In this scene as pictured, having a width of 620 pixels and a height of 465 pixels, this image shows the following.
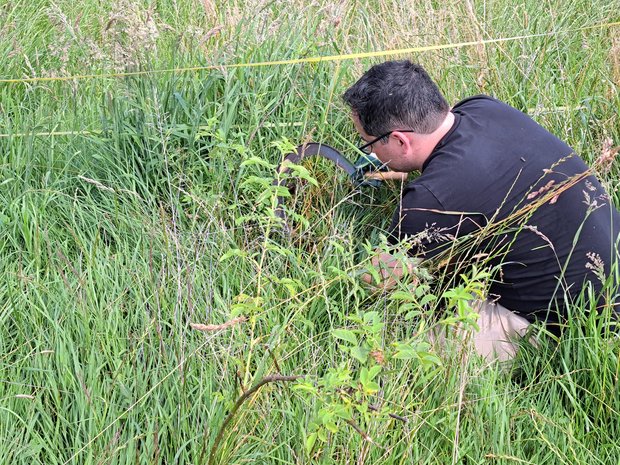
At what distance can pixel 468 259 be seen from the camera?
3.10 m

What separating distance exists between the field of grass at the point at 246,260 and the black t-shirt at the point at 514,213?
0.21m

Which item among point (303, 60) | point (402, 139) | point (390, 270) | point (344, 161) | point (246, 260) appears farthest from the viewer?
point (303, 60)

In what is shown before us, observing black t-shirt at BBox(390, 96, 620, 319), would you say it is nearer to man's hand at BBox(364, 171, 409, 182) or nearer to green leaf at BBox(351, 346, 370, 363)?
man's hand at BBox(364, 171, 409, 182)

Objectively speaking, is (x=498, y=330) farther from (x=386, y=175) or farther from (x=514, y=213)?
(x=386, y=175)

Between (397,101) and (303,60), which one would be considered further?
(303,60)

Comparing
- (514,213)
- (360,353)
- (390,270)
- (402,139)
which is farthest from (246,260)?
(360,353)

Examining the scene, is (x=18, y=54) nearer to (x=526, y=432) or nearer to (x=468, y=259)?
(x=468, y=259)

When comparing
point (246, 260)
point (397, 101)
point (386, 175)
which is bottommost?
point (246, 260)

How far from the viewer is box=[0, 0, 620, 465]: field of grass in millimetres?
2334

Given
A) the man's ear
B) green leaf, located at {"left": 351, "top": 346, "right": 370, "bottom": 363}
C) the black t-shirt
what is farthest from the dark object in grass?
green leaf, located at {"left": 351, "top": 346, "right": 370, "bottom": 363}

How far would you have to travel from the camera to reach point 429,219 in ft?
9.65

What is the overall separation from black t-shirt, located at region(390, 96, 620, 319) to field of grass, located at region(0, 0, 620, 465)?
0.21 metres

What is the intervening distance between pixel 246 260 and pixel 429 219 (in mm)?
729

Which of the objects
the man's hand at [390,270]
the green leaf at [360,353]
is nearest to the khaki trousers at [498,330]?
the man's hand at [390,270]
